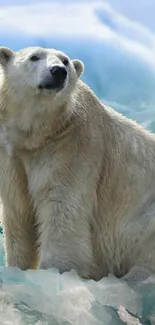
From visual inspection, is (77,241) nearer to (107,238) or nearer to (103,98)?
(107,238)

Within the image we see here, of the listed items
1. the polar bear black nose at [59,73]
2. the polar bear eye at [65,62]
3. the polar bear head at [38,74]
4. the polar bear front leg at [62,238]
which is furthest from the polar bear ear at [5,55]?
the polar bear front leg at [62,238]

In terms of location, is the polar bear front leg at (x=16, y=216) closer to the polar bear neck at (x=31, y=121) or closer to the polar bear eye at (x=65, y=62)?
the polar bear neck at (x=31, y=121)

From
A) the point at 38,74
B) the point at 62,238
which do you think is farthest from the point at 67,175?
the point at 38,74

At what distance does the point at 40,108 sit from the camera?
4297mm

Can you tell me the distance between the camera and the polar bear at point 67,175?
4277 mm

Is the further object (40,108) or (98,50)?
(98,50)

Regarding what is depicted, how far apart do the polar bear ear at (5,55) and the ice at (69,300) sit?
4.44 ft

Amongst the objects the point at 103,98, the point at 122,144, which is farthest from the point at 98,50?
the point at 122,144

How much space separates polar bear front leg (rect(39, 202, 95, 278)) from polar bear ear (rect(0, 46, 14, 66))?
3.15 feet

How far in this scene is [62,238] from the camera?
4281 millimetres

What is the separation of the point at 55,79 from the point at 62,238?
3.21 ft

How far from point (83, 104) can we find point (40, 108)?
0.35 meters

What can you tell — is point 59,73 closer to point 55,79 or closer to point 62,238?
point 55,79

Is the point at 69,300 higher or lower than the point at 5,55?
lower
